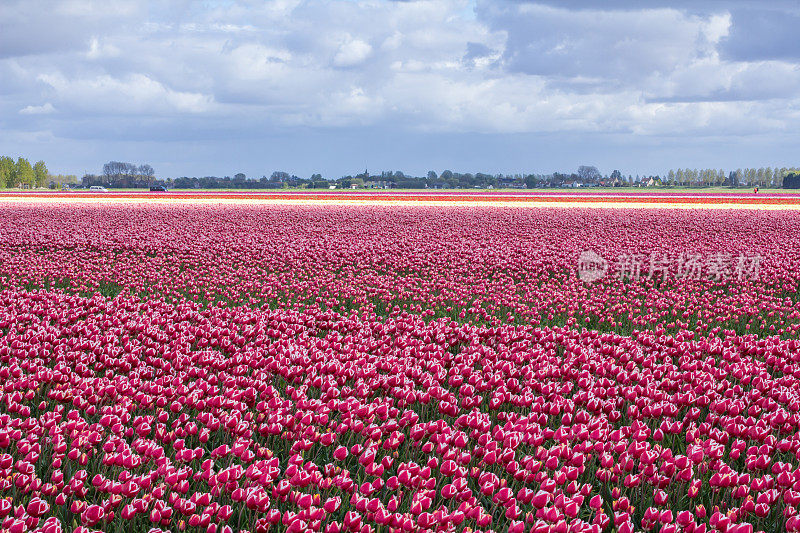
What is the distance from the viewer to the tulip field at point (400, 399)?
3.79 metres

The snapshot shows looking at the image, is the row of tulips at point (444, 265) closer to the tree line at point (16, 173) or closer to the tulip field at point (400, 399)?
the tulip field at point (400, 399)

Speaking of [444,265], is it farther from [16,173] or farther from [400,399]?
[16,173]

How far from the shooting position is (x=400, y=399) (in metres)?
5.80

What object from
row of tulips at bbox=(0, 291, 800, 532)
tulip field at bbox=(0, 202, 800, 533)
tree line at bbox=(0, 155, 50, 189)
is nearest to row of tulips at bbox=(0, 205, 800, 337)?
tulip field at bbox=(0, 202, 800, 533)

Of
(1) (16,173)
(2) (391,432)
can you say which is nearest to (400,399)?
(2) (391,432)

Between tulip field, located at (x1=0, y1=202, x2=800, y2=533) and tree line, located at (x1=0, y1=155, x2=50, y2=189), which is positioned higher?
tree line, located at (x1=0, y1=155, x2=50, y2=189)

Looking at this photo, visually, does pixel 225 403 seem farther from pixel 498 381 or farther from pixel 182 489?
pixel 498 381

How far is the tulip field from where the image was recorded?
3.79 m

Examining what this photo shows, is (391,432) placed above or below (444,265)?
below

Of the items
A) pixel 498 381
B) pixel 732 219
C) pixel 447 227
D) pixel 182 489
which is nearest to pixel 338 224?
pixel 447 227

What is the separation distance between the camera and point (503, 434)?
453 centimetres

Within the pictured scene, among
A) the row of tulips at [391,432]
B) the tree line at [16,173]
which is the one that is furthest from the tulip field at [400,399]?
the tree line at [16,173]

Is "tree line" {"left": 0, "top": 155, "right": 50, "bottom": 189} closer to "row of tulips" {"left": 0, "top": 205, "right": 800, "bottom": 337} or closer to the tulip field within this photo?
"row of tulips" {"left": 0, "top": 205, "right": 800, "bottom": 337}

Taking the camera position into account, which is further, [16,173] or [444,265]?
[16,173]
